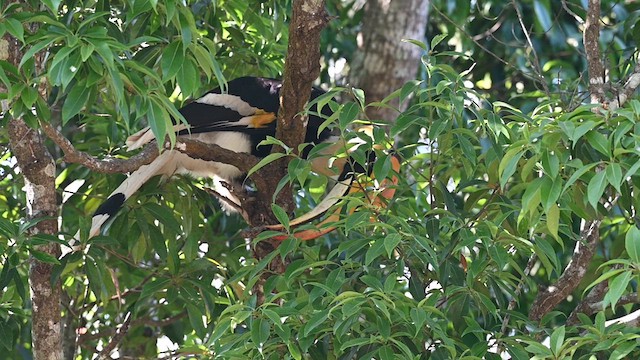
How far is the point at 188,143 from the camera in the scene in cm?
218

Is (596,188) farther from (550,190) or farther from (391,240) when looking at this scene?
(391,240)

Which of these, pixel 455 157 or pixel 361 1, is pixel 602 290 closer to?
pixel 455 157

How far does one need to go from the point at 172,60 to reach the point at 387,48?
2.05m

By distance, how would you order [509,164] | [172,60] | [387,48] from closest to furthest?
[509,164], [172,60], [387,48]

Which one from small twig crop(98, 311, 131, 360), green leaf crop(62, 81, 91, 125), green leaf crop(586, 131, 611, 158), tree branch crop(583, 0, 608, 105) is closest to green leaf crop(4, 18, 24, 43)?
green leaf crop(62, 81, 91, 125)

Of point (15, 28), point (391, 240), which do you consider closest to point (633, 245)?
point (391, 240)

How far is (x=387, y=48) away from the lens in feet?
11.9

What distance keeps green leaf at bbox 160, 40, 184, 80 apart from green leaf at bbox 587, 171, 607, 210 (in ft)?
2.21

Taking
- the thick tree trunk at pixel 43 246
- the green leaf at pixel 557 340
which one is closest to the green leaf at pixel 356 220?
the green leaf at pixel 557 340

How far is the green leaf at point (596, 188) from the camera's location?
139 cm

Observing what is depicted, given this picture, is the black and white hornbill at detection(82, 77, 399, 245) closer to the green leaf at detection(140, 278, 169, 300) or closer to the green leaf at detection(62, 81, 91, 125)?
the green leaf at detection(140, 278, 169, 300)

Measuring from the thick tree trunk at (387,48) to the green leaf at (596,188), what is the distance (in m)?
2.13

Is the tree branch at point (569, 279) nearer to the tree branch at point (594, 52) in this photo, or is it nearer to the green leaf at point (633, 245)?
the tree branch at point (594, 52)

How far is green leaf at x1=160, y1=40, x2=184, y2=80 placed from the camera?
1631 mm
